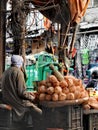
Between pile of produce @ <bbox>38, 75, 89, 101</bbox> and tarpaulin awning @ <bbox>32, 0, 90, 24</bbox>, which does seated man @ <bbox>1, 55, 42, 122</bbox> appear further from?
tarpaulin awning @ <bbox>32, 0, 90, 24</bbox>

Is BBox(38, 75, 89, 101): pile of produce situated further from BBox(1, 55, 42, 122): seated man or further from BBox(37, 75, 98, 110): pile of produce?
BBox(1, 55, 42, 122): seated man

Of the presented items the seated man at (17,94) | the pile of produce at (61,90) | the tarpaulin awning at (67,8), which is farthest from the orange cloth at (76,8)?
the seated man at (17,94)

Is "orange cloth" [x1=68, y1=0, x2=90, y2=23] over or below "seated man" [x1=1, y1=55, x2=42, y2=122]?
over

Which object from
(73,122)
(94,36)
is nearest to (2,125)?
(73,122)

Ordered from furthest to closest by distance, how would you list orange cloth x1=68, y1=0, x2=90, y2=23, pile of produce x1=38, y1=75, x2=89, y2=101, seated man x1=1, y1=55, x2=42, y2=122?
orange cloth x1=68, y1=0, x2=90, y2=23
seated man x1=1, y1=55, x2=42, y2=122
pile of produce x1=38, y1=75, x2=89, y2=101

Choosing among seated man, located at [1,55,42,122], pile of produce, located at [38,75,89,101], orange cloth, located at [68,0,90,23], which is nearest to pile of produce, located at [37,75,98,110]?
pile of produce, located at [38,75,89,101]

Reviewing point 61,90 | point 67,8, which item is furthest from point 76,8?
point 61,90

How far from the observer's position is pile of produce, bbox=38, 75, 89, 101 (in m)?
6.49

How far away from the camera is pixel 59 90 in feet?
21.5

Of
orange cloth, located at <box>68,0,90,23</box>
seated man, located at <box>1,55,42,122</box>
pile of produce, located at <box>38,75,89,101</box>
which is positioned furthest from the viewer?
orange cloth, located at <box>68,0,90,23</box>

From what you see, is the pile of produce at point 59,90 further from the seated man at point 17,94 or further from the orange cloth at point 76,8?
the orange cloth at point 76,8

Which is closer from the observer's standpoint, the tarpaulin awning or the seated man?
the seated man

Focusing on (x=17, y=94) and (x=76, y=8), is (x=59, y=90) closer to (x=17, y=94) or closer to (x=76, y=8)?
(x=17, y=94)

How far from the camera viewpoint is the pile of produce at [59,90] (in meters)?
6.49
